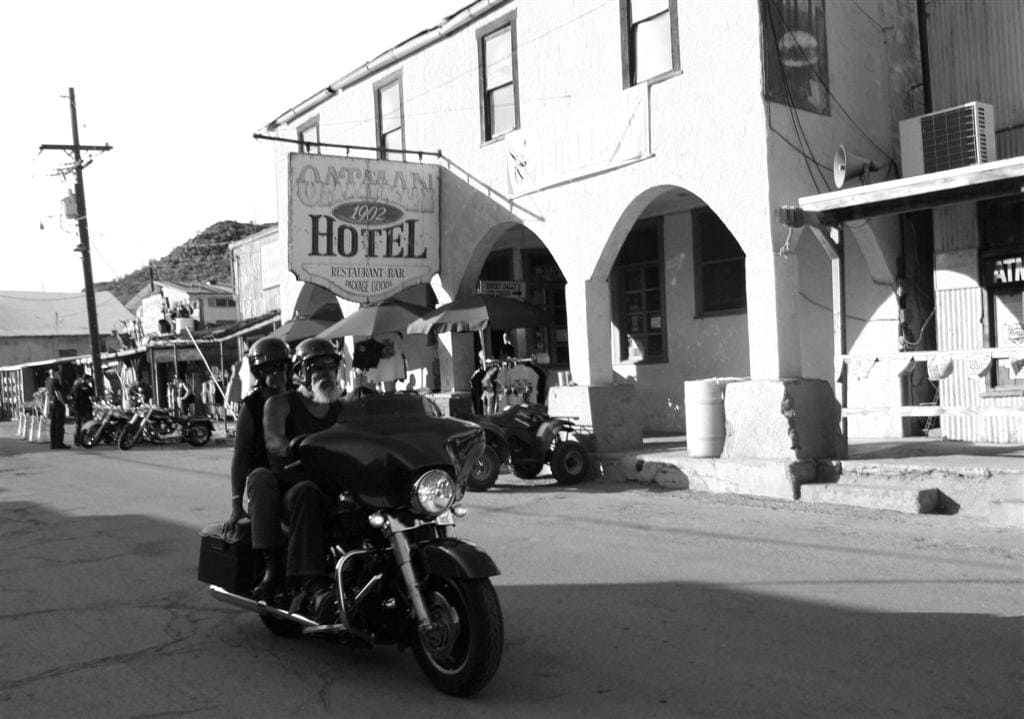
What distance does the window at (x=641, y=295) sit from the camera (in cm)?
1645

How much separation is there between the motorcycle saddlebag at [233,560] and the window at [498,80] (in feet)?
34.4

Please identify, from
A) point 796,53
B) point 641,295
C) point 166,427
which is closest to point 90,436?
point 166,427

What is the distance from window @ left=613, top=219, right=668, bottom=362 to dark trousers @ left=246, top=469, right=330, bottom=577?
1139 centimetres

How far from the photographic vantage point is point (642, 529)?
31.1 feet

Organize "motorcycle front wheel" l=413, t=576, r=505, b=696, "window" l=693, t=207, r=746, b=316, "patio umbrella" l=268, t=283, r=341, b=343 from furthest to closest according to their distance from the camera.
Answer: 1. "patio umbrella" l=268, t=283, r=341, b=343
2. "window" l=693, t=207, r=746, b=316
3. "motorcycle front wheel" l=413, t=576, r=505, b=696

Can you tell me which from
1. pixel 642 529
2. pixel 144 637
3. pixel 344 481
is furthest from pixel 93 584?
pixel 642 529

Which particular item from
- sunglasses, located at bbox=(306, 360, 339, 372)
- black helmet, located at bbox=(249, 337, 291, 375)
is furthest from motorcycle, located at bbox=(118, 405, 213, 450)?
sunglasses, located at bbox=(306, 360, 339, 372)

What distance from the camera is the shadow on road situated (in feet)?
15.6

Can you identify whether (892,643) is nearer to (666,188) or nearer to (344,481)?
(344,481)

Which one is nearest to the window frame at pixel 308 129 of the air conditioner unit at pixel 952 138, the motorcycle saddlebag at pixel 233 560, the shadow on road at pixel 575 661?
the air conditioner unit at pixel 952 138

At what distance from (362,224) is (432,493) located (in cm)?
1178

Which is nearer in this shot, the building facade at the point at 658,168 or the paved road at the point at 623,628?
the paved road at the point at 623,628

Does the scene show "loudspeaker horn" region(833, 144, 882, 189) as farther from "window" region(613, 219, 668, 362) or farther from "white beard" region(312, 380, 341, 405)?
"white beard" region(312, 380, 341, 405)

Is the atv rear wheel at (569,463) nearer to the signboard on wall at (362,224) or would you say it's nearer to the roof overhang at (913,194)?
the roof overhang at (913,194)
